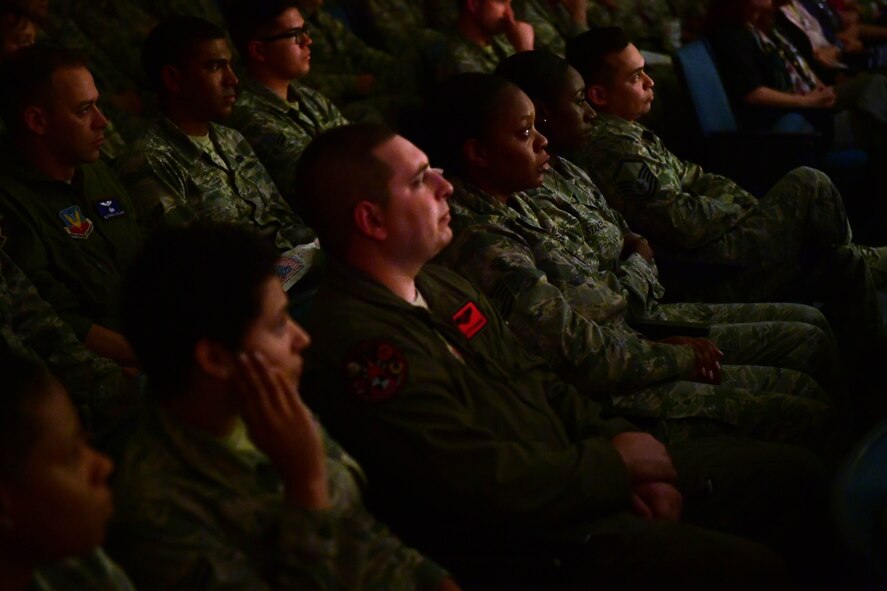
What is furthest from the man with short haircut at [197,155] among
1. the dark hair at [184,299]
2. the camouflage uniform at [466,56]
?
the dark hair at [184,299]

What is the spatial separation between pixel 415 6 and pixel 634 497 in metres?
3.82

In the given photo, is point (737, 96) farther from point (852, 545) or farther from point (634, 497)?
point (852, 545)

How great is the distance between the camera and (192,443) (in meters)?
1.35

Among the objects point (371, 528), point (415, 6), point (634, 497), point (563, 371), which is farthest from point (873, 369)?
point (415, 6)

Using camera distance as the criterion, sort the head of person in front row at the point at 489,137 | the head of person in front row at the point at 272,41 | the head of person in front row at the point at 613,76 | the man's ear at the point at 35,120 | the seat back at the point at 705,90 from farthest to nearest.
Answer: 1. the seat back at the point at 705,90
2. the head of person in front row at the point at 272,41
3. the head of person in front row at the point at 613,76
4. the man's ear at the point at 35,120
5. the head of person in front row at the point at 489,137

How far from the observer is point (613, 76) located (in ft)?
10.5

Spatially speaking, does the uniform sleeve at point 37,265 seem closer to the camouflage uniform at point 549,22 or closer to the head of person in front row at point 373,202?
the head of person in front row at point 373,202

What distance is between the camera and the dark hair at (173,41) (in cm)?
307

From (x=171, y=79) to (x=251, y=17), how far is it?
57 cm

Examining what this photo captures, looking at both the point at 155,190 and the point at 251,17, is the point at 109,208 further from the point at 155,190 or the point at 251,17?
the point at 251,17

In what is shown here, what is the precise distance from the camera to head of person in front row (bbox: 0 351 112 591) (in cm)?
115

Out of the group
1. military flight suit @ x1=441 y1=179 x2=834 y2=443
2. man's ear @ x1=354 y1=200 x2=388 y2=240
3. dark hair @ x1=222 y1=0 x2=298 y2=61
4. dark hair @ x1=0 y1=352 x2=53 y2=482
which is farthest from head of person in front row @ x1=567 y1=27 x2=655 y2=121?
dark hair @ x1=0 y1=352 x2=53 y2=482

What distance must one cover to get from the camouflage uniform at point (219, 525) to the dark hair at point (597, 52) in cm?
205

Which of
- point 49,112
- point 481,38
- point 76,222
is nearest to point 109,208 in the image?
point 76,222
